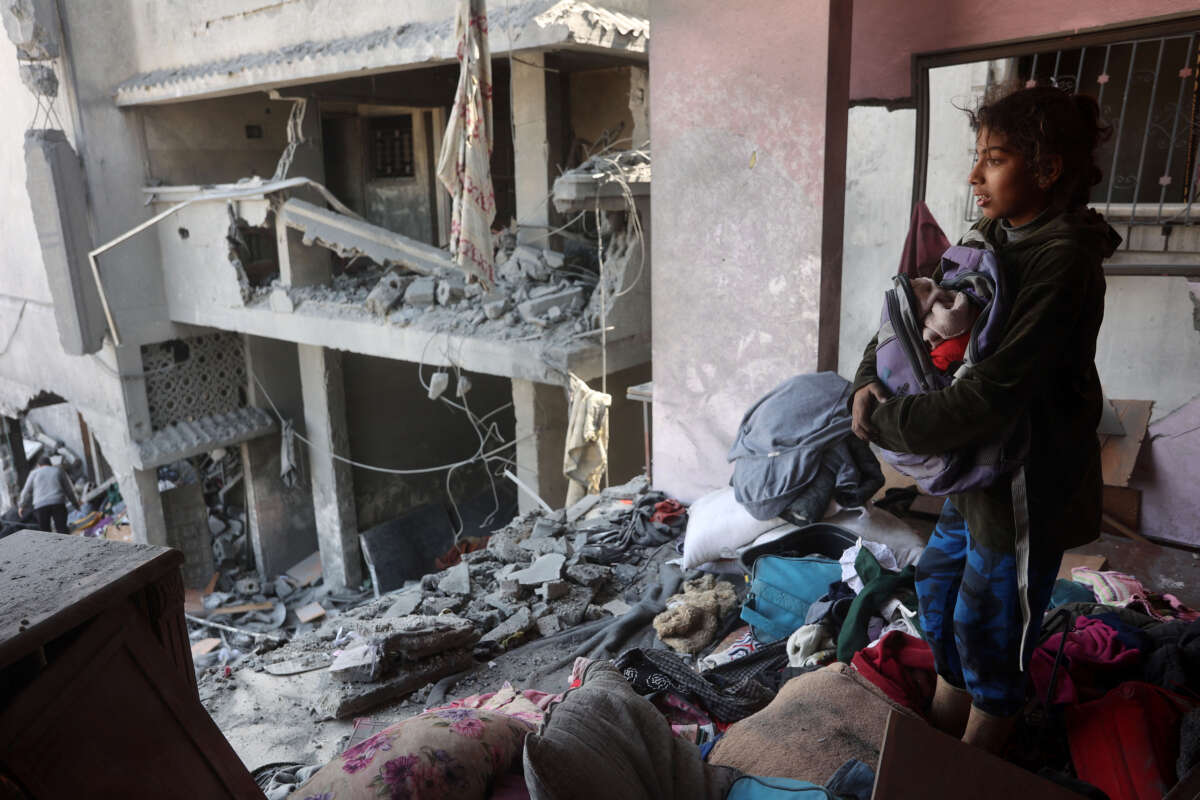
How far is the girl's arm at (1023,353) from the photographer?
1739 mm

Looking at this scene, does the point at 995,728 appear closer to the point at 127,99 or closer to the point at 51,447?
the point at 127,99

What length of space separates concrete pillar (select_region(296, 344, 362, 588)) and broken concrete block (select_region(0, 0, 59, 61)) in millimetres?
4384

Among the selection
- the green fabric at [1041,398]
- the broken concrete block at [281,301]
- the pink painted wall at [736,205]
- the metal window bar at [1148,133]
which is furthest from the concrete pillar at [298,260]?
the green fabric at [1041,398]

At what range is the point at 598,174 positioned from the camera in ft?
18.5

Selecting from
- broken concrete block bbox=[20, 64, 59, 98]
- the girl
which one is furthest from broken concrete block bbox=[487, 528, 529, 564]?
broken concrete block bbox=[20, 64, 59, 98]

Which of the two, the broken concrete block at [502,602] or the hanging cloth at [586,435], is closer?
the broken concrete block at [502,602]

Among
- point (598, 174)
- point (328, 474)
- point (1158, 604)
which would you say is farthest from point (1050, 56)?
point (328, 474)

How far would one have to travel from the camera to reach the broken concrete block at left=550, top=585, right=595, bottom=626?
399 centimetres

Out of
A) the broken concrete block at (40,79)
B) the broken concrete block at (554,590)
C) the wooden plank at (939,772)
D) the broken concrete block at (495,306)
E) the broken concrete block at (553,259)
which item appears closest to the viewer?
the wooden plank at (939,772)

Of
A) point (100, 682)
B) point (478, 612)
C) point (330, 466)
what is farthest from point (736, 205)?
point (330, 466)

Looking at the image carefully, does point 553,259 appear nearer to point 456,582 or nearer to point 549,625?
point 456,582

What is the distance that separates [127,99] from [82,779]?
1060 centimetres

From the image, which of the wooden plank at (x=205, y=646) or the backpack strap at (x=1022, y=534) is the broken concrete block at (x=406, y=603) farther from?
the wooden plank at (x=205, y=646)

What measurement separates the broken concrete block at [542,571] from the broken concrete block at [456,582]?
31cm
